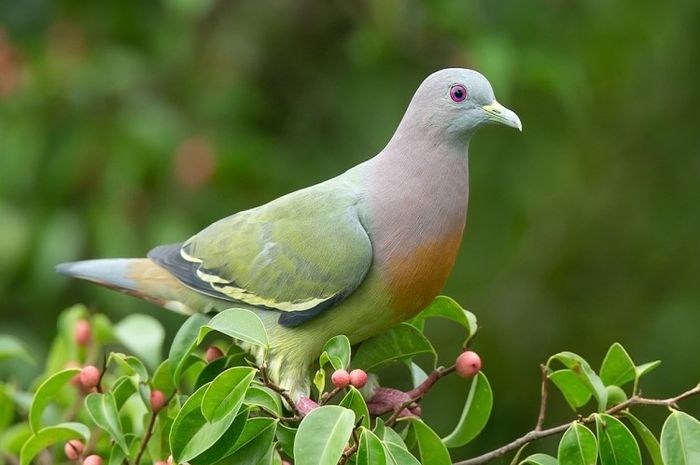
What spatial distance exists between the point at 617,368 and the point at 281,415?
2.33 feet

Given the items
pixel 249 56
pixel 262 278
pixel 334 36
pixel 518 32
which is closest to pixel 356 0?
pixel 334 36

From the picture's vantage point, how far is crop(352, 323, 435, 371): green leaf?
252 cm

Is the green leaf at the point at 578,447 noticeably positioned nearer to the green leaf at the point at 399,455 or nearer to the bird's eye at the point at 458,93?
the green leaf at the point at 399,455

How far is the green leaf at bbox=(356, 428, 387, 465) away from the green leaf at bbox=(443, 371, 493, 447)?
1.78 feet

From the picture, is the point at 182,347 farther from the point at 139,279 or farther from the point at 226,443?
the point at 139,279

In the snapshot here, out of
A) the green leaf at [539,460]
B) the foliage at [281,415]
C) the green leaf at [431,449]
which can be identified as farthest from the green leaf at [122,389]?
the green leaf at [539,460]

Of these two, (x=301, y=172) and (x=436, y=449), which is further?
(x=301, y=172)

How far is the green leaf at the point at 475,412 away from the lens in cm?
241

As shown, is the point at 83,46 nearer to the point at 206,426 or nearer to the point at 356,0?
the point at 356,0

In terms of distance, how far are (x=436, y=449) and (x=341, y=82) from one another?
3.28m

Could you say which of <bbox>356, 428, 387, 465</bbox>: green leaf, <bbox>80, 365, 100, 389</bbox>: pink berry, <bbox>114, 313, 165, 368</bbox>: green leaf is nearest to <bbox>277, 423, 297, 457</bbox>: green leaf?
<bbox>356, 428, 387, 465</bbox>: green leaf

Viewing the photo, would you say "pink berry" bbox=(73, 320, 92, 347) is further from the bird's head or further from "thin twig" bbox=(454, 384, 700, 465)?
"thin twig" bbox=(454, 384, 700, 465)

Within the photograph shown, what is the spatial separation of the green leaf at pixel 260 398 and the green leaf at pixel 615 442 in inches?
22.6

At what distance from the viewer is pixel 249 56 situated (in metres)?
5.39
